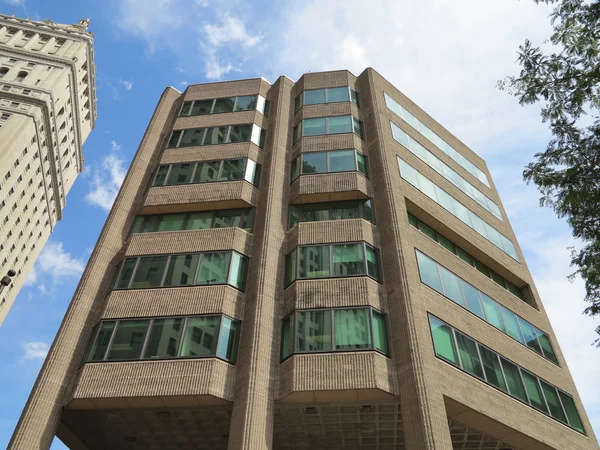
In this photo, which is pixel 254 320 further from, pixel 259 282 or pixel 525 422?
pixel 525 422

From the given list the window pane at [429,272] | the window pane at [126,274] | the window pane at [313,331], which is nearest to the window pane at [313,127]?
the window pane at [429,272]

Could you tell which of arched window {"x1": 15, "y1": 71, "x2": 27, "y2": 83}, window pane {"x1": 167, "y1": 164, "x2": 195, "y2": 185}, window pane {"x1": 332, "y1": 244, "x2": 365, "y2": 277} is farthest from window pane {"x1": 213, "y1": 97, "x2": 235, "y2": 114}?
arched window {"x1": 15, "y1": 71, "x2": 27, "y2": 83}

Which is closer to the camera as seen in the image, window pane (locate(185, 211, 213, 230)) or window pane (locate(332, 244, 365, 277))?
window pane (locate(332, 244, 365, 277))

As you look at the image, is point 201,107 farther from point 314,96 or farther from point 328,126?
point 328,126

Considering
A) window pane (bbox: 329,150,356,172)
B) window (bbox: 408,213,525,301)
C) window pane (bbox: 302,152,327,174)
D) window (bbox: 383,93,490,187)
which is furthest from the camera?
window (bbox: 383,93,490,187)

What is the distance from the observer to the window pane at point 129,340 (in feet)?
54.9

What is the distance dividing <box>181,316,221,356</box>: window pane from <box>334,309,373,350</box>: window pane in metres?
4.23

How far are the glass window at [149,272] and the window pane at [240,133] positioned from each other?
28.2ft

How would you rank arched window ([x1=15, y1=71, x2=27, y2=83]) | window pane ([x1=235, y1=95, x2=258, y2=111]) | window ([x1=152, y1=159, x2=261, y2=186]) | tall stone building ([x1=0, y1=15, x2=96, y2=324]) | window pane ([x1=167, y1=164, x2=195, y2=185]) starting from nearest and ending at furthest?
window ([x1=152, y1=159, x2=261, y2=186]), window pane ([x1=167, y1=164, x2=195, y2=185]), window pane ([x1=235, y1=95, x2=258, y2=111]), tall stone building ([x1=0, y1=15, x2=96, y2=324]), arched window ([x1=15, y1=71, x2=27, y2=83])

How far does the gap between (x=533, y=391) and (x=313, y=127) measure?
1616 cm

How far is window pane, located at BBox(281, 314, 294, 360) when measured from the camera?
55.1 ft

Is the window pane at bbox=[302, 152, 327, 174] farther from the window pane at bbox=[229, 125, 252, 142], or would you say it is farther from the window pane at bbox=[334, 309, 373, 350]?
the window pane at bbox=[334, 309, 373, 350]

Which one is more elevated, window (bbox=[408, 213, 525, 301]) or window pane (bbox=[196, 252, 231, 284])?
window (bbox=[408, 213, 525, 301])

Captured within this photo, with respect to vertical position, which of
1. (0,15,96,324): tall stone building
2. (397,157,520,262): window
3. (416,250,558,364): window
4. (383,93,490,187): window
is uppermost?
(0,15,96,324): tall stone building
